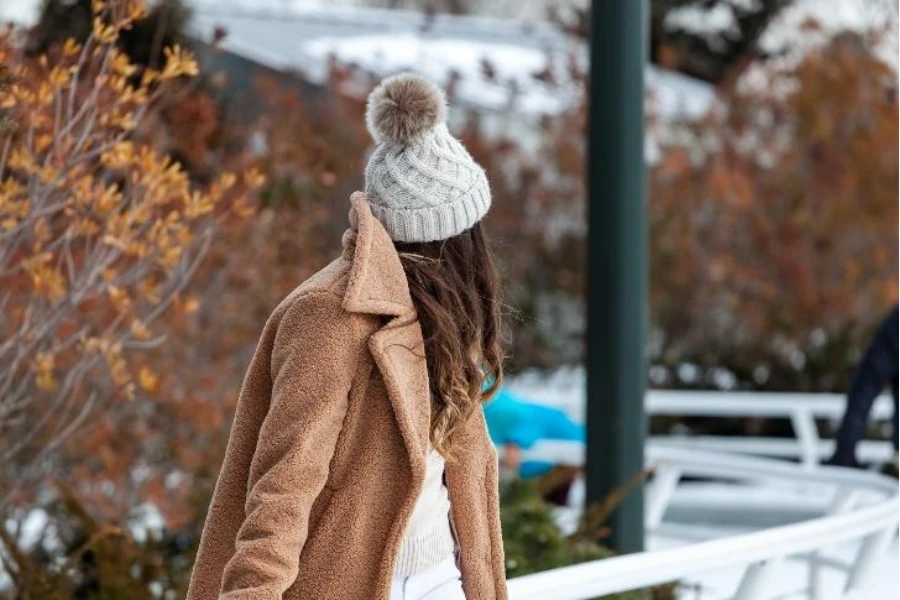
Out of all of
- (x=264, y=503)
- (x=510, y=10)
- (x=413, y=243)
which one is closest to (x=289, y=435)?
(x=264, y=503)

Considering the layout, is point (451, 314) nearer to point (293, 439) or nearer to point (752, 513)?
point (293, 439)

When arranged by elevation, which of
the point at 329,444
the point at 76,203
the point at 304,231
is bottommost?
the point at 304,231

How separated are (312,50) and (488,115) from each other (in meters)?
3.16

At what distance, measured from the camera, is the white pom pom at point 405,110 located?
8.64 feet

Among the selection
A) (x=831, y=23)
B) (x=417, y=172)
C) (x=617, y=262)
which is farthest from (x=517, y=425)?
(x=831, y=23)

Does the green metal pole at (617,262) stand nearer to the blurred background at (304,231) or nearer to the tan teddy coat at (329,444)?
the blurred background at (304,231)

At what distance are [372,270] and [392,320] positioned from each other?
85mm

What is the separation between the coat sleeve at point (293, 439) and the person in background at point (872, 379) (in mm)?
3399

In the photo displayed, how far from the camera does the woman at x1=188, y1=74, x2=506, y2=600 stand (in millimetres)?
2387

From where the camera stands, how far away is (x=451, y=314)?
2637mm

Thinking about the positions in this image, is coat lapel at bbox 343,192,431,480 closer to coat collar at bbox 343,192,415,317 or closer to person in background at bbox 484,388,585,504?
coat collar at bbox 343,192,415,317

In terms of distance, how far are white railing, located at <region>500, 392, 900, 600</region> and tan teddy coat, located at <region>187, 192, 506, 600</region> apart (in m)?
0.46

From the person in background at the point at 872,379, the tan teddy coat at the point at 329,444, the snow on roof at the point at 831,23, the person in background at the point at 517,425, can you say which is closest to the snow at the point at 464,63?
the snow on roof at the point at 831,23

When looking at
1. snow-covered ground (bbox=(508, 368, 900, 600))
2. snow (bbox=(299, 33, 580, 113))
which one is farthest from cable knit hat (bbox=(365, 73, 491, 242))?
snow (bbox=(299, 33, 580, 113))
